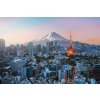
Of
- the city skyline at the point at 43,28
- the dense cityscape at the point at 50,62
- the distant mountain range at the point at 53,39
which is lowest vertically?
the dense cityscape at the point at 50,62

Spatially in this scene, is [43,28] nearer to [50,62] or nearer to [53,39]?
[53,39]

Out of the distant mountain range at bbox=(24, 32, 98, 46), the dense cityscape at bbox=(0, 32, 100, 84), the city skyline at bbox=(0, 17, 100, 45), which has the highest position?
the city skyline at bbox=(0, 17, 100, 45)

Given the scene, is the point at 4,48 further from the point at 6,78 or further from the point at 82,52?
the point at 82,52

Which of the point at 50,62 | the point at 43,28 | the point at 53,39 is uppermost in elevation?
the point at 43,28

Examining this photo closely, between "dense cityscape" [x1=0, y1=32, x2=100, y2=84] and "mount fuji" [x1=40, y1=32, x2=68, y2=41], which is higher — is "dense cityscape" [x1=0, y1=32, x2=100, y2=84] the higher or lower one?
the lower one

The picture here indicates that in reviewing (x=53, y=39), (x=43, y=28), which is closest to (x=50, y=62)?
(x=53, y=39)
